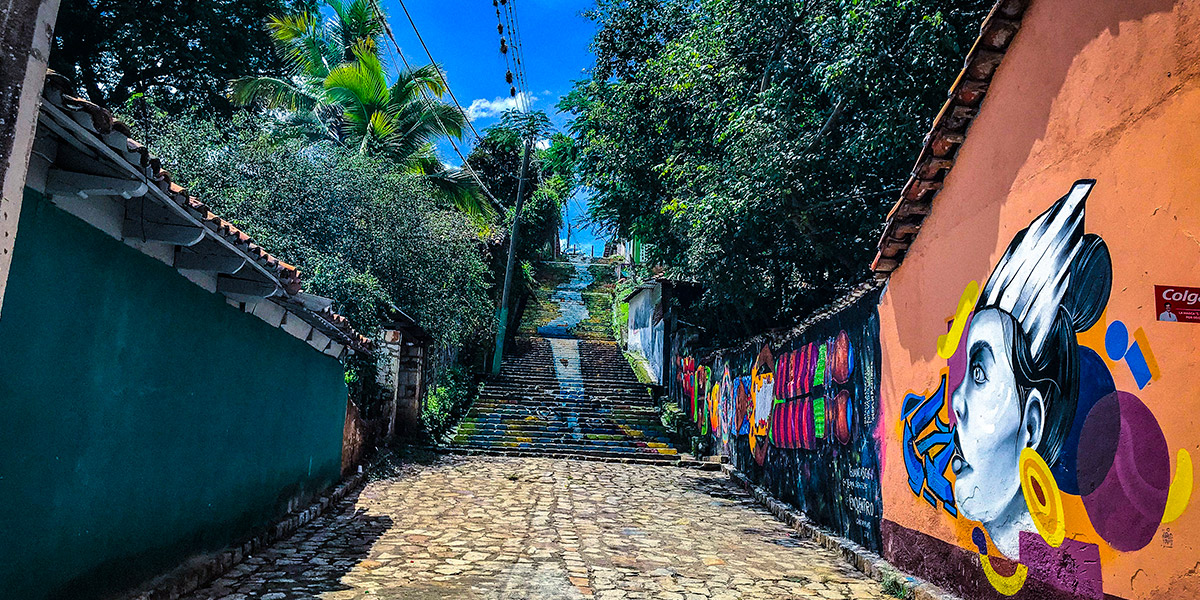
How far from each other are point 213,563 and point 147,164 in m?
3.48

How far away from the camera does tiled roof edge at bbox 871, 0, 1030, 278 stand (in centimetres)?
483

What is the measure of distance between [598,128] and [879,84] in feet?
24.1

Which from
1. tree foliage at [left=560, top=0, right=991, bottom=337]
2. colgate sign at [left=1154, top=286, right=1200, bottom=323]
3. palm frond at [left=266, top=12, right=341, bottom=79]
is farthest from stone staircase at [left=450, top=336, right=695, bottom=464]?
colgate sign at [left=1154, top=286, right=1200, bottom=323]

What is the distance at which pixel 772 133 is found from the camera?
31.6 feet

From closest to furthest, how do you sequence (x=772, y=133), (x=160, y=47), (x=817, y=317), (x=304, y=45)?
1. (x=817, y=317)
2. (x=772, y=133)
3. (x=160, y=47)
4. (x=304, y=45)

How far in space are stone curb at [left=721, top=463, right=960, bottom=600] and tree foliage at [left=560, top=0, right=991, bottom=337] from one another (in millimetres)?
3529

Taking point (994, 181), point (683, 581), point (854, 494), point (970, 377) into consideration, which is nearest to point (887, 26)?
point (994, 181)

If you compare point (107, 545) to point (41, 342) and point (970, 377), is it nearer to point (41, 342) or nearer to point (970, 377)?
point (41, 342)

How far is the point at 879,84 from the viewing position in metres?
8.23

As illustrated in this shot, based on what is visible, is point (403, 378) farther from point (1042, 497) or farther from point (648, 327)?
point (1042, 497)

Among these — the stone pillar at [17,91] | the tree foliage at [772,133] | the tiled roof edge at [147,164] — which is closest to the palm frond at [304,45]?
the tree foliage at [772,133]

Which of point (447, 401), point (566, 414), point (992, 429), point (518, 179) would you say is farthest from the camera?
point (518, 179)

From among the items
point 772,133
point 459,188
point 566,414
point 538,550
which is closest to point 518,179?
point 459,188

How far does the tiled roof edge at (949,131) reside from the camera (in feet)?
15.8
